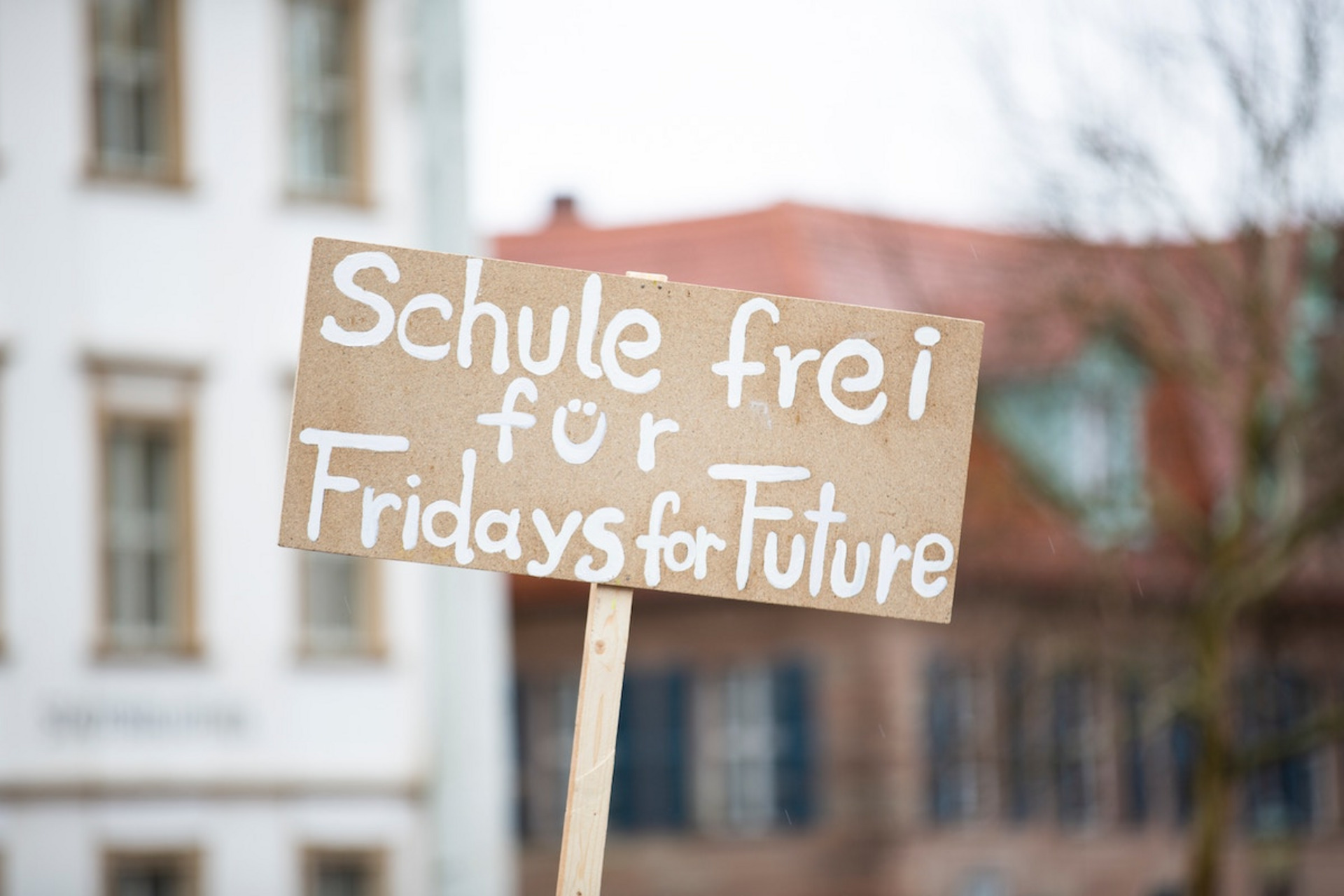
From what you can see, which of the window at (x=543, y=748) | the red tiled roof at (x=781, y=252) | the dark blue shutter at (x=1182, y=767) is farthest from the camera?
the dark blue shutter at (x=1182, y=767)

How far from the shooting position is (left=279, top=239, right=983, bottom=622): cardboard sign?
4051 millimetres

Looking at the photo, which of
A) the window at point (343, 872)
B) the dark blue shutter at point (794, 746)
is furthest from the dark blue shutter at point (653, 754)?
the window at point (343, 872)

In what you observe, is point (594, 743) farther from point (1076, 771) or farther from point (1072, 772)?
point (1076, 771)

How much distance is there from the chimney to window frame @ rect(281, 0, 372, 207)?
1412 centimetres

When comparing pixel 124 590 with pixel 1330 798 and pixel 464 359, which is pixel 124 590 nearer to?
pixel 464 359

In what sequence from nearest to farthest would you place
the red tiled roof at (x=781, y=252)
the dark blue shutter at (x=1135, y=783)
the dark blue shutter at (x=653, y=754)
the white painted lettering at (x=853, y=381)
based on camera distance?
the white painted lettering at (x=853, y=381), the red tiled roof at (x=781, y=252), the dark blue shutter at (x=653, y=754), the dark blue shutter at (x=1135, y=783)

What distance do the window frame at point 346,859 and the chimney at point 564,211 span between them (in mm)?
15856

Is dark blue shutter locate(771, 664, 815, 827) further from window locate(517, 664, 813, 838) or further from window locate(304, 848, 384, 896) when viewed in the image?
window locate(304, 848, 384, 896)

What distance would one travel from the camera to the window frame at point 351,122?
17812mm

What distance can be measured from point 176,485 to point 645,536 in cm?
1353

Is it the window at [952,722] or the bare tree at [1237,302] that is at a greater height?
the bare tree at [1237,302]

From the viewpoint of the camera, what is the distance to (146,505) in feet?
56.2

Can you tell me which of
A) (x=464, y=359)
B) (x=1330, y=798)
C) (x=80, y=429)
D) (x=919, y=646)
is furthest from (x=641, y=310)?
(x=1330, y=798)

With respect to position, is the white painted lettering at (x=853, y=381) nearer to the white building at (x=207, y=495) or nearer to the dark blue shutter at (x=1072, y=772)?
the white building at (x=207, y=495)
